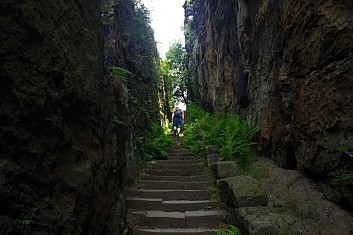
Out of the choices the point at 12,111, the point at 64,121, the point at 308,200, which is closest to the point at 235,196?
the point at 308,200

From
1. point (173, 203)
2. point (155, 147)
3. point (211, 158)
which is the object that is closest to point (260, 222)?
point (173, 203)

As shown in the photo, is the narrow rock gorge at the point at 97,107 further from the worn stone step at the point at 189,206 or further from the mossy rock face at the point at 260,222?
the worn stone step at the point at 189,206

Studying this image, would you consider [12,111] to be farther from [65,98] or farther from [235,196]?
[235,196]

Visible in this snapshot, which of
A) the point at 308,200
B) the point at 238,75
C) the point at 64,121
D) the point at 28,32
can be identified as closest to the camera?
the point at 28,32

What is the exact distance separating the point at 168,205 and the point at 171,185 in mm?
1112

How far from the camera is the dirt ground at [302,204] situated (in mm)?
3662

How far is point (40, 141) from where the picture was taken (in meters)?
2.37

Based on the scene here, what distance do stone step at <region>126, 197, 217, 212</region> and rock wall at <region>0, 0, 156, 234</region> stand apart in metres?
2.10

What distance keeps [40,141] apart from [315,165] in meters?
4.33

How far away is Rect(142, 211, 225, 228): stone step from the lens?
5148mm

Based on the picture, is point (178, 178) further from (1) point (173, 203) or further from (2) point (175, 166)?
(1) point (173, 203)

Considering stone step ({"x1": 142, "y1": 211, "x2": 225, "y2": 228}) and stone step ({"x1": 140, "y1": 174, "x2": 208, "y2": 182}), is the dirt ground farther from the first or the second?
stone step ({"x1": 140, "y1": 174, "x2": 208, "y2": 182})

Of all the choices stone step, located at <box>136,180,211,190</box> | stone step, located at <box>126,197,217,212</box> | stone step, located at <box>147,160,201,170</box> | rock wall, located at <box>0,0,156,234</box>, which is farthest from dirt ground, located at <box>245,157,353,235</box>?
rock wall, located at <box>0,0,156,234</box>

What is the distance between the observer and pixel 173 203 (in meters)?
5.87
